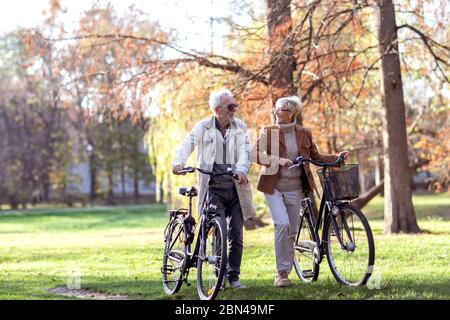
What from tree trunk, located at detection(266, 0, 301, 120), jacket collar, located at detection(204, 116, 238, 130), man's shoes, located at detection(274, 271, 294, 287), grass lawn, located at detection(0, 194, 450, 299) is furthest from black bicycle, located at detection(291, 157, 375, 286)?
tree trunk, located at detection(266, 0, 301, 120)

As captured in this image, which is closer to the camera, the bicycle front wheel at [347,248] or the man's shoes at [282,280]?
the bicycle front wheel at [347,248]

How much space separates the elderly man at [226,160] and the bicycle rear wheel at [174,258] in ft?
1.58

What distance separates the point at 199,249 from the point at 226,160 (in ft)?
3.10

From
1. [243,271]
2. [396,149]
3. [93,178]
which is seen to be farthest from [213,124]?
[93,178]

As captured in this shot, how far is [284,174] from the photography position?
27.8 feet

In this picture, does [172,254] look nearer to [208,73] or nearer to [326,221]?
[326,221]

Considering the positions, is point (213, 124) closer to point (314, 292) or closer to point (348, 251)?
point (348, 251)

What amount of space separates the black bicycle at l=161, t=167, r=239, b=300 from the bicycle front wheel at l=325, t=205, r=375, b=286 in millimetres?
1083

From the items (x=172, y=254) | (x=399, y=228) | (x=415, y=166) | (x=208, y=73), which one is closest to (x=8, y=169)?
(x=415, y=166)

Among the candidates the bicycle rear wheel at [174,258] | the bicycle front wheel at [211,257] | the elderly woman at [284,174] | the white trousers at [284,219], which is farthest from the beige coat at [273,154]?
the bicycle rear wheel at [174,258]

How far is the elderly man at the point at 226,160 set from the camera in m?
8.26

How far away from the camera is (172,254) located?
28.3 ft

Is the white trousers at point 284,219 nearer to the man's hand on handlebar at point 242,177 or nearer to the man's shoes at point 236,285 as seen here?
the man's shoes at point 236,285

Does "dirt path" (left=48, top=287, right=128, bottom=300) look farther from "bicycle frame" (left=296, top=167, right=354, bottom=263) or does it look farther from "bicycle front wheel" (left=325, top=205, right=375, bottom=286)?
"bicycle front wheel" (left=325, top=205, right=375, bottom=286)
